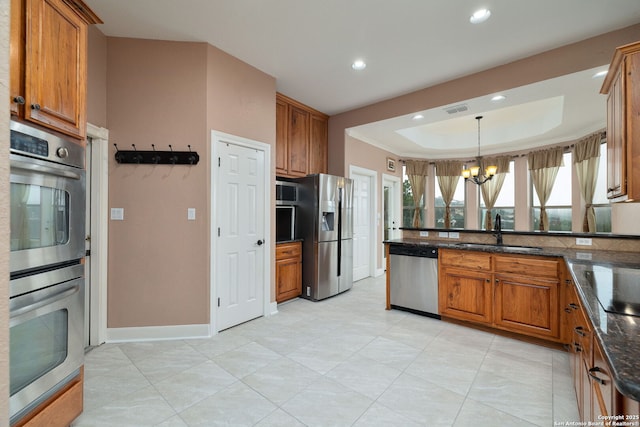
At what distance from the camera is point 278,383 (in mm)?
2080

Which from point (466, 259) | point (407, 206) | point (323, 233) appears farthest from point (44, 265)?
point (407, 206)

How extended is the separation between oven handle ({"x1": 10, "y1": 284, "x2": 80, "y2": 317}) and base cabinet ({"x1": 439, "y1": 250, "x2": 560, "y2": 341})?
10.8 ft

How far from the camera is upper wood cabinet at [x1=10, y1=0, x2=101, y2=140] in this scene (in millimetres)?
1256

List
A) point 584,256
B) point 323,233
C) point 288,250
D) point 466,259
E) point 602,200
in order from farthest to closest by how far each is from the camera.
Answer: point 602,200
point 323,233
point 288,250
point 466,259
point 584,256

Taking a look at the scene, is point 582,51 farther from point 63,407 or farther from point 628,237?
point 63,407

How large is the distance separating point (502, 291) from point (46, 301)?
3.57m

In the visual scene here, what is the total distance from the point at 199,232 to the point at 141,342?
3.88 ft

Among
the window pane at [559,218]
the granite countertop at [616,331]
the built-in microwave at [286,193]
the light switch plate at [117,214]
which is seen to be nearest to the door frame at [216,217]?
the built-in microwave at [286,193]

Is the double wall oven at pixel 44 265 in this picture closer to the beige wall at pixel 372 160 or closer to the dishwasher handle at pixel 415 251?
the dishwasher handle at pixel 415 251

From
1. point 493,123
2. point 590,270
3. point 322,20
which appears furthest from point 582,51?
point 493,123

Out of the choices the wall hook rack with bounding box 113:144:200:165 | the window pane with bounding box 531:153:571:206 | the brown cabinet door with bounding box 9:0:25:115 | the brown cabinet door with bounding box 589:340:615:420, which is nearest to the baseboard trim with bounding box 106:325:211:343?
the wall hook rack with bounding box 113:144:200:165

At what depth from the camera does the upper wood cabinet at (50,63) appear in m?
1.26

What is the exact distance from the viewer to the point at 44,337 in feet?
4.59

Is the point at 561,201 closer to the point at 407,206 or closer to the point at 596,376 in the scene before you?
the point at 407,206
